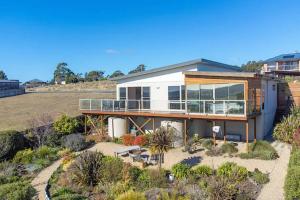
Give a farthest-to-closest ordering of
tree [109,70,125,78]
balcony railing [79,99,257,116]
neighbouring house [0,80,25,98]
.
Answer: tree [109,70,125,78]
neighbouring house [0,80,25,98]
balcony railing [79,99,257,116]

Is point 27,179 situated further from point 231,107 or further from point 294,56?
point 294,56

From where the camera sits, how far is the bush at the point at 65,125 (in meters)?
24.6

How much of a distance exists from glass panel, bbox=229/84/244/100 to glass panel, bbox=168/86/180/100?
14.2 feet

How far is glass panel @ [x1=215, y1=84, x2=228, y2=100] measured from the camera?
68.3 feet

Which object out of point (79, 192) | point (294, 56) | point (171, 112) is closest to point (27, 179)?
point (79, 192)

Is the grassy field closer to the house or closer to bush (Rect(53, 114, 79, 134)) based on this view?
bush (Rect(53, 114, 79, 134))

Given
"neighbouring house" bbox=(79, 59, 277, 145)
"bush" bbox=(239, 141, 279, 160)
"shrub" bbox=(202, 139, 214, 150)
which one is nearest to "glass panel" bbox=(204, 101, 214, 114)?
"neighbouring house" bbox=(79, 59, 277, 145)

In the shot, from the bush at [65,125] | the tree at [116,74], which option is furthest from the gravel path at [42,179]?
the tree at [116,74]

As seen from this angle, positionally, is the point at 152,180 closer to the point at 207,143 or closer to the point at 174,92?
the point at 207,143

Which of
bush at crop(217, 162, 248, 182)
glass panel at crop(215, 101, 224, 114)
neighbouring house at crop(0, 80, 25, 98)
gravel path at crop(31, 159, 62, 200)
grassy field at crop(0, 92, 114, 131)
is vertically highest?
neighbouring house at crop(0, 80, 25, 98)

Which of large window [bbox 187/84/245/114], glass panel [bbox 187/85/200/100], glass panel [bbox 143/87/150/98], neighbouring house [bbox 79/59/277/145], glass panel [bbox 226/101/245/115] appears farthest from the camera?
glass panel [bbox 143/87/150/98]

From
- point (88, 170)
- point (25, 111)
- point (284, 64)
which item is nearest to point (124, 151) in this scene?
point (88, 170)

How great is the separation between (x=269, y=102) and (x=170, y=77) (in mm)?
8355

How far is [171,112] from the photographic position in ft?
75.7
